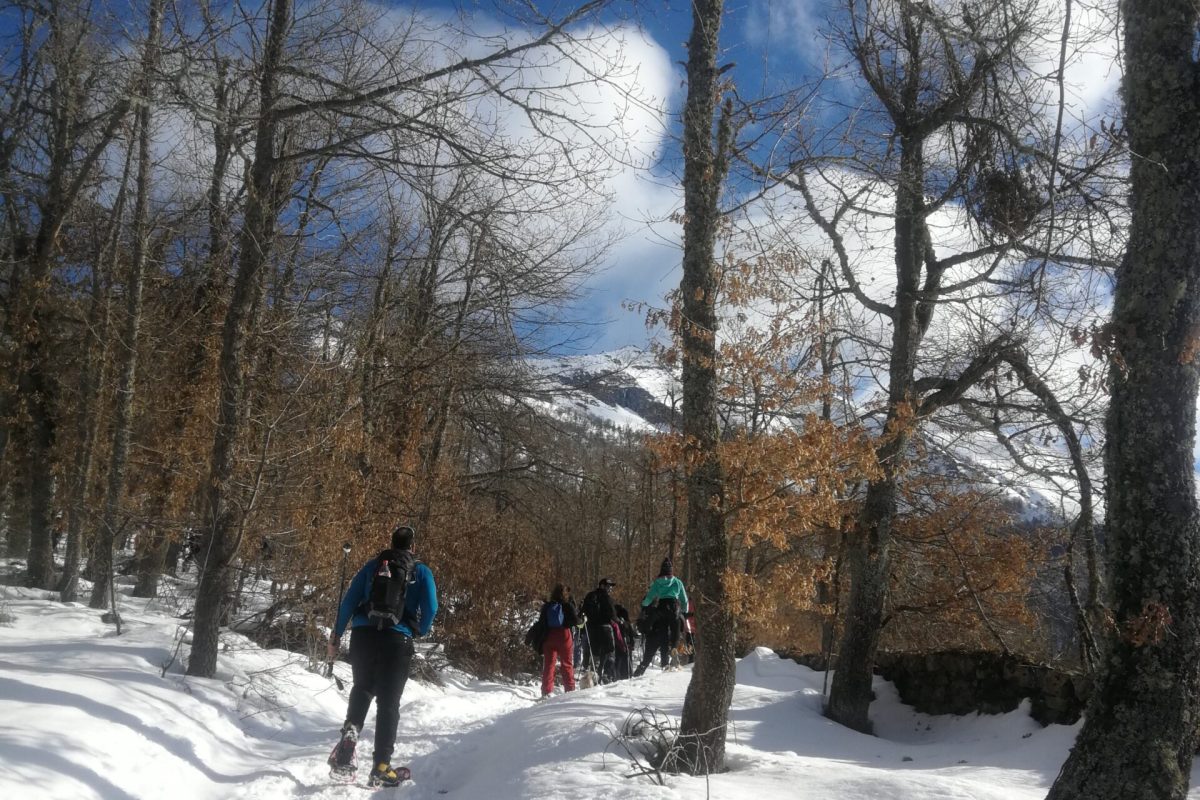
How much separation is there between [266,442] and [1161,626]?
20.3 feet

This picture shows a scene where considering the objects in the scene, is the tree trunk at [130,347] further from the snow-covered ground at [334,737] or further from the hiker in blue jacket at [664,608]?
the hiker in blue jacket at [664,608]

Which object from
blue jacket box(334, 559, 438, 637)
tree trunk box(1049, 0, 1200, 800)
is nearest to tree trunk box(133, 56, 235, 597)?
blue jacket box(334, 559, 438, 637)

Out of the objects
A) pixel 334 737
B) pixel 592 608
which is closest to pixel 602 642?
pixel 592 608

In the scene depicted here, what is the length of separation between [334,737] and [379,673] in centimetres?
196

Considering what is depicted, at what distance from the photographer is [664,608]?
13531 millimetres

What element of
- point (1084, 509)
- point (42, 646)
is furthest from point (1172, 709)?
point (42, 646)

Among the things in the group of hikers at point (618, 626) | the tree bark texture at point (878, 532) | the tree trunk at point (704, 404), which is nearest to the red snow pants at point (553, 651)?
the group of hikers at point (618, 626)

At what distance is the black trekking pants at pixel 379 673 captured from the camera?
5777 mm

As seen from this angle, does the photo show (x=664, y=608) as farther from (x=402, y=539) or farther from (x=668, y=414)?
(x=402, y=539)

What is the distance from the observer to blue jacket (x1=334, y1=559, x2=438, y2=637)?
603 centimetres

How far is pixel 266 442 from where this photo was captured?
6707mm

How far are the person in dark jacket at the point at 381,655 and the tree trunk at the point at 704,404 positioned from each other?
2.05 meters

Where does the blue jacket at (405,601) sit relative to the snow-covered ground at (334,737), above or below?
above

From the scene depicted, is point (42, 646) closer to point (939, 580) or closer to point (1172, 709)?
point (1172, 709)
